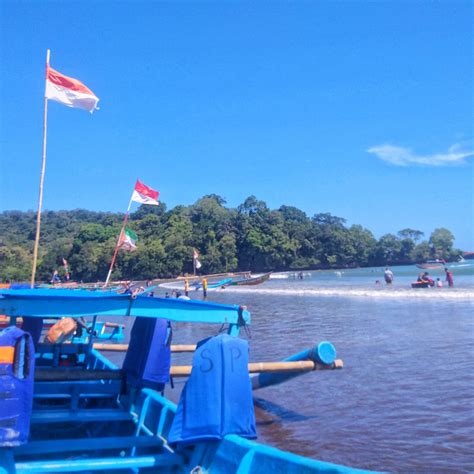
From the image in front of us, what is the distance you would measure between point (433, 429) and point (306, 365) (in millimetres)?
2127

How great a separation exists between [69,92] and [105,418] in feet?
21.6

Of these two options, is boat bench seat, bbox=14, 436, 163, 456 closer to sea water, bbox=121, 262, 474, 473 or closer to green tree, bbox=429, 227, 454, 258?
sea water, bbox=121, 262, 474, 473

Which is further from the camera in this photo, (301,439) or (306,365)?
(301,439)

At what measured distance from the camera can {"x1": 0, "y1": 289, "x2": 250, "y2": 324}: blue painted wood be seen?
420cm

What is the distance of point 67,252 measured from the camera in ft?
294

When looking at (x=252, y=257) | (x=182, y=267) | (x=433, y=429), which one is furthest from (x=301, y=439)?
(x=252, y=257)

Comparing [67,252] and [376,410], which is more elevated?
[67,252]

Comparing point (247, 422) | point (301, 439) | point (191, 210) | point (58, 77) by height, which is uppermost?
point (191, 210)

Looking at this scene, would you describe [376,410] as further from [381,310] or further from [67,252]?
[67,252]

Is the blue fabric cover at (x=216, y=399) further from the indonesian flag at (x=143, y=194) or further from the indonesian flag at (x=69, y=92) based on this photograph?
the indonesian flag at (x=143, y=194)

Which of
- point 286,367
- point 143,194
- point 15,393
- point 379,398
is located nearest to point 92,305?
point 15,393

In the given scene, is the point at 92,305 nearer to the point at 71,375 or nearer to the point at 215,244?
the point at 71,375

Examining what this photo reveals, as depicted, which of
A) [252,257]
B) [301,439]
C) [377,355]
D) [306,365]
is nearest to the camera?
[306,365]

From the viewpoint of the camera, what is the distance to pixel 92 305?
427 cm
